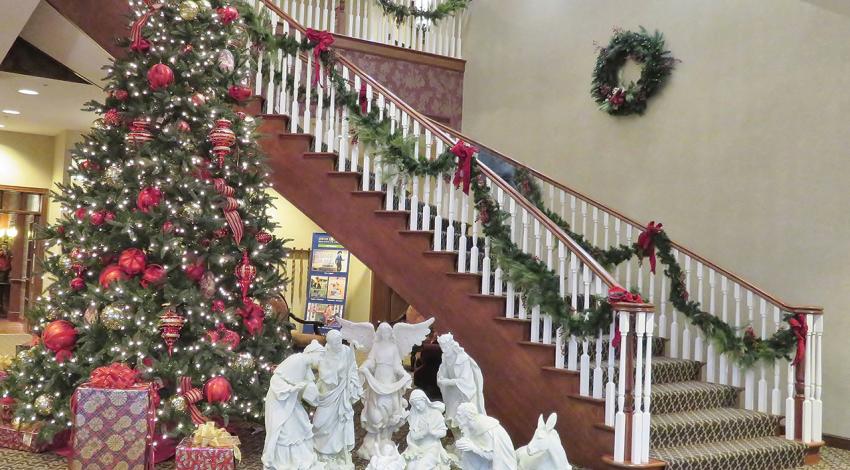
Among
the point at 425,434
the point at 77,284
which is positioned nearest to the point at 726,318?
the point at 425,434

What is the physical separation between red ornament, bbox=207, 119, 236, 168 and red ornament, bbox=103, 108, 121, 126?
2.11ft

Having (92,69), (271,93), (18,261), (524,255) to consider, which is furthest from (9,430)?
(18,261)

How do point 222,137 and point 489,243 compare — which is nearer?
point 222,137

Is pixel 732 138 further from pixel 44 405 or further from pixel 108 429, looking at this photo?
pixel 44 405

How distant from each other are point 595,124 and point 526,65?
1482 mm

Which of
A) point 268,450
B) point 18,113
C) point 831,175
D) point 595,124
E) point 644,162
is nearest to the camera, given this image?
point 268,450

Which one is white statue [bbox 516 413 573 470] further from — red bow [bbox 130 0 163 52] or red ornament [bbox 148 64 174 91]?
red bow [bbox 130 0 163 52]

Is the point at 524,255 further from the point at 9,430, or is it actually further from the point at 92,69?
the point at 92,69

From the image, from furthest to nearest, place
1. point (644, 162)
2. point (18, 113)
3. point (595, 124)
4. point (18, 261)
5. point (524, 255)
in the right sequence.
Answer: point (18, 261) < point (18, 113) < point (595, 124) < point (644, 162) < point (524, 255)

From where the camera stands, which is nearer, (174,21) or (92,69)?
(174,21)

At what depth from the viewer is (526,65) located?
362 inches

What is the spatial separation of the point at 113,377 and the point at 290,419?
1140 millimetres

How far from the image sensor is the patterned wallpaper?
9328mm

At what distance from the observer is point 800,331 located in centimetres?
548
